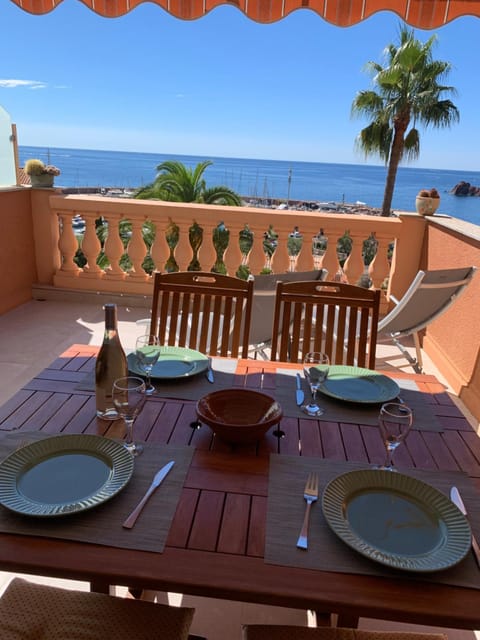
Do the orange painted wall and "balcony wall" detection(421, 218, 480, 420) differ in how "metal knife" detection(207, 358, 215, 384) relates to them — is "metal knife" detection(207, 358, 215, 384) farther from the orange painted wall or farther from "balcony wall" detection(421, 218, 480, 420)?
the orange painted wall

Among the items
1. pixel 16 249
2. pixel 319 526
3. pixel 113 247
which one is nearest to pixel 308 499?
pixel 319 526

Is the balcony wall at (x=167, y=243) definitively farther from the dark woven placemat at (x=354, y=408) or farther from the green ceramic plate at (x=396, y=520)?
the green ceramic plate at (x=396, y=520)

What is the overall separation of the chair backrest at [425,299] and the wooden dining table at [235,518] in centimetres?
140

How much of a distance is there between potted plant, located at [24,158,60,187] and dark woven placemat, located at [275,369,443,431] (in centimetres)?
365

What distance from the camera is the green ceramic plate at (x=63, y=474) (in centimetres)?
92

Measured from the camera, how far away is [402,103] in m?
13.8

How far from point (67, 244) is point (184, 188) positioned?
627 cm

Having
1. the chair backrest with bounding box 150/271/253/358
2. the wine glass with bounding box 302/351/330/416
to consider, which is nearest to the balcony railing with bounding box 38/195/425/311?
the chair backrest with bounding box 150/271/253/358

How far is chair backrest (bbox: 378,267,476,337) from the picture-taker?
2.75 metres

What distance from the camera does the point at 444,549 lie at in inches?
33.3

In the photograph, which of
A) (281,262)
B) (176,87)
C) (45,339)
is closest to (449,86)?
(281,262)

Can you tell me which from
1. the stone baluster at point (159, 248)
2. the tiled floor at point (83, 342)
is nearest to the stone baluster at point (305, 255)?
the tiled floor at point (83, 342)

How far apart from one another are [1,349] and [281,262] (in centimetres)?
228

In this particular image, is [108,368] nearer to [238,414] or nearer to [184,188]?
[238,414]
